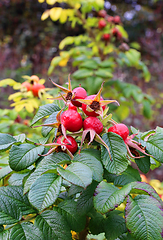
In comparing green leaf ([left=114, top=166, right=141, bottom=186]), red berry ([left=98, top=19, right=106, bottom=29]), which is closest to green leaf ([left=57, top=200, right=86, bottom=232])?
green leaf ([left=114, top=166, right=141, bottom=186])

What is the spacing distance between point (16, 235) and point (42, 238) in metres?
0.04

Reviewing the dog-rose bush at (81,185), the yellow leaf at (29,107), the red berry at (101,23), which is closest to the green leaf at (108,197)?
the dog-rose bush at (81,185)

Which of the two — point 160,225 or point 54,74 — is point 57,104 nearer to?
point 160,225

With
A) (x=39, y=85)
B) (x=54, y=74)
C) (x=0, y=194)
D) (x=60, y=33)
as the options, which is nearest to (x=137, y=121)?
Answer: (x=54, y=74)

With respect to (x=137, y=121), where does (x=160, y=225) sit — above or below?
above

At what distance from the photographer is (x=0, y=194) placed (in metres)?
0.40

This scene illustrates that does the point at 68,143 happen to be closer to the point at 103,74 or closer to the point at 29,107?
the point at 29,107

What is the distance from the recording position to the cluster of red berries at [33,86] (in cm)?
92

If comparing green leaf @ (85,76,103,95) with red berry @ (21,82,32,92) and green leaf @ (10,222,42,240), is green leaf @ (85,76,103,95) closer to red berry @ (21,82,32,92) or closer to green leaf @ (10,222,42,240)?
red berry @ (21,82,32,92)

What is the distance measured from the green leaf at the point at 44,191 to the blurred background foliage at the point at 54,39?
239cm

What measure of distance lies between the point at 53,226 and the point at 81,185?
123mm

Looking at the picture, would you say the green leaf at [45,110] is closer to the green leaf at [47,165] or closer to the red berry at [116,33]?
the green leaf at [47,165]

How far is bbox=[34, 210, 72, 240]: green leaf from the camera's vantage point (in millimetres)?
377

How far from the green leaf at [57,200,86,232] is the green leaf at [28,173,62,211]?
104 mm
